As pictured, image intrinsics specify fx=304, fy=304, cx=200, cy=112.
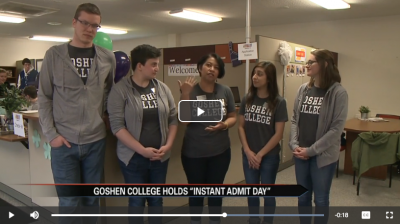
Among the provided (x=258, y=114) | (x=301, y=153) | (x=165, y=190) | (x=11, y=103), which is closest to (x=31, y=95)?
(x=11, y=103)

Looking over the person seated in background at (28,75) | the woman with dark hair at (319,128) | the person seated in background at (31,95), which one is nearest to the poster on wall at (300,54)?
the woman with dark hair at (319,128)

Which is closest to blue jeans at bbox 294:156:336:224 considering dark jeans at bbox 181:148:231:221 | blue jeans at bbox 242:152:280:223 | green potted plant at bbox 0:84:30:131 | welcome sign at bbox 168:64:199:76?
blue jeans at bbox 242:152:280:223

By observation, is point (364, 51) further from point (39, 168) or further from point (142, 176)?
point (39, 168)

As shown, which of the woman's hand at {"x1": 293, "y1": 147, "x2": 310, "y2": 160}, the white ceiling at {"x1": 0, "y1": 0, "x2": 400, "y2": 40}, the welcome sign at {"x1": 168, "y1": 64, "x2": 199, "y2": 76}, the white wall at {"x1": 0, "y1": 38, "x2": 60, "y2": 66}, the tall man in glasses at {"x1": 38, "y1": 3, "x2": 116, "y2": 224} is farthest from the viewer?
the white wall at {"x1": 0, "y1": 38, "x2": 60, "y2": 66}

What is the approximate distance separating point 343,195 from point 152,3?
3571mm

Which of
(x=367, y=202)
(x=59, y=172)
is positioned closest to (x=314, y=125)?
(x=59, y=172)

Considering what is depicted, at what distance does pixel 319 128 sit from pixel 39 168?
210 centimetres

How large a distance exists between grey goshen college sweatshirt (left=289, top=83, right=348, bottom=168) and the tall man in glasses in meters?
1.24

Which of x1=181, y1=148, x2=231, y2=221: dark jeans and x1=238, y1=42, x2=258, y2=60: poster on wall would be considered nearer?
x1=181, y1=148, x2=231, y2=221: dark jeans

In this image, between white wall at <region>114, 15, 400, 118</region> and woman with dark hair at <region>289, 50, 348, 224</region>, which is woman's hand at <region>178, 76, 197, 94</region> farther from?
white wall at <region>114, 15, 400, 118</region>

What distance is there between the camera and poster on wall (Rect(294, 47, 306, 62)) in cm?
410

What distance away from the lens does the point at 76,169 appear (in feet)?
5.31

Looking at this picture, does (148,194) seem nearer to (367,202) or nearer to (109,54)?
(109,54)

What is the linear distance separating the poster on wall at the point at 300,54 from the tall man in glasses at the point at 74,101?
309cm
